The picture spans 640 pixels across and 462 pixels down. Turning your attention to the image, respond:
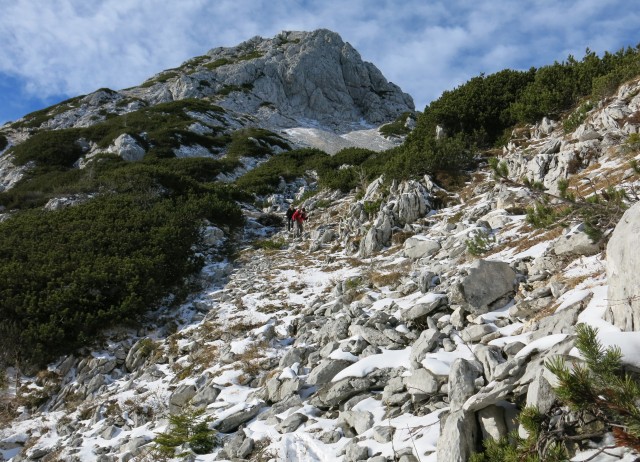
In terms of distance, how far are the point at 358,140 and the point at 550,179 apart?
180 feet

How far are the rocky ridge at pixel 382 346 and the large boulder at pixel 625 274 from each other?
0.8 inches

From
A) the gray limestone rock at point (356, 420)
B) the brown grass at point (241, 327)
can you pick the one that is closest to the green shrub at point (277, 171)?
the brown grass at point (241, 327)

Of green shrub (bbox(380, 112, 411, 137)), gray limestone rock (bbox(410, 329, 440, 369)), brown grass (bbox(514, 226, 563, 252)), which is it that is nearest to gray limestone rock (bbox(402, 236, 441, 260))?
brown grass (bbox(514, 226, 563, 252))

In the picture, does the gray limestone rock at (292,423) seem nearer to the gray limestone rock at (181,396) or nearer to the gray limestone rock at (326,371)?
the gray limestone rock at (326,371)

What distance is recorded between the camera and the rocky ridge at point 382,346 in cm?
423

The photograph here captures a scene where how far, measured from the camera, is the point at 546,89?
65.0 ft

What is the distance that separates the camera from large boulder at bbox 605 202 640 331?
12.1 ft

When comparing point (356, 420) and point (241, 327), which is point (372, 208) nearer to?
point (241, 327)

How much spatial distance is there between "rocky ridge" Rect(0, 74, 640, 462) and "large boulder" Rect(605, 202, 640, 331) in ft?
0.06

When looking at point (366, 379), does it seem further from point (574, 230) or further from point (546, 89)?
point (546, 89)

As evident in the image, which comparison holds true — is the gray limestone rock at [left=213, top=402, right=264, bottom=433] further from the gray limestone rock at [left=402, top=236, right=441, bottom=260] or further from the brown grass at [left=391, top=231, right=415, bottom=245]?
the brown grass at [left=391, top=231, right=415, bottom=245]

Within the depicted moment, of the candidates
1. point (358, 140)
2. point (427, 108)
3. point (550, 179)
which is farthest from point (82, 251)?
point (358, 140)

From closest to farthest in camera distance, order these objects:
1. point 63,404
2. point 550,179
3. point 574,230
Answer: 1. point 574,230
2. point 63,404
3. point 550,179

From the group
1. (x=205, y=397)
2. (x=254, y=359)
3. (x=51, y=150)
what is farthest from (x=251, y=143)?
(x=205, y=397)
